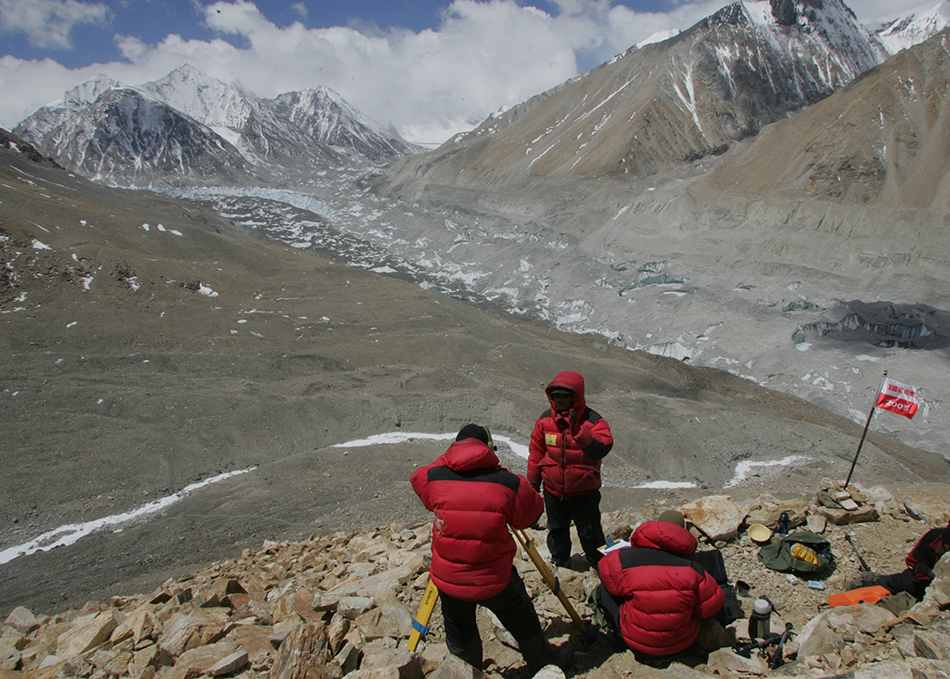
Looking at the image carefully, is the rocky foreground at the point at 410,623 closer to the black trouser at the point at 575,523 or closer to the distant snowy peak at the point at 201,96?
the black trouser at the point at 575,523

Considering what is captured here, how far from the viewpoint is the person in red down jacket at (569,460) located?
4230 millimetres

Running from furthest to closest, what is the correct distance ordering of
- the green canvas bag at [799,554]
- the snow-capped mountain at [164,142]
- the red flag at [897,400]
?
the snow-capped mountain at [164,142]
the red flag at [897,400]
the green canvas bag at [799,554]

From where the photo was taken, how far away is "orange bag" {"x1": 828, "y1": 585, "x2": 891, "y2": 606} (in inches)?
159

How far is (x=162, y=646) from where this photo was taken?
3896 millimetres

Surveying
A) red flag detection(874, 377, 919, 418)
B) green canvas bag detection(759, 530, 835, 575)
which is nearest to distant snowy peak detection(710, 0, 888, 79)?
red flag detection(874, 377, 919, 418)

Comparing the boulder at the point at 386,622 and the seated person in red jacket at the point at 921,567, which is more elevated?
→ the boulder at the point at 386,622

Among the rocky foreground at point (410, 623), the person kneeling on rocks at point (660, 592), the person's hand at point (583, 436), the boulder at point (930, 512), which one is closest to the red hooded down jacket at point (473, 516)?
the rocky foreground at point (410, 623)

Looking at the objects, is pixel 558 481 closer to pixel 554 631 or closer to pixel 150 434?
pixel 554 631

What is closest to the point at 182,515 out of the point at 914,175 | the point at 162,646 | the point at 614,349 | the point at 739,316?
the point at 162,646

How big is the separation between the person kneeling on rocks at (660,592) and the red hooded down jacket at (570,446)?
792 millimetres

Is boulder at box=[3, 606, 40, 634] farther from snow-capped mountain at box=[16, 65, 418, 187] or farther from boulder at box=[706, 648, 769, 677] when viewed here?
snow-capped mountain at box=[16, 65, 418, 187]

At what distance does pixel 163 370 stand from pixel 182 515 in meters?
6.20

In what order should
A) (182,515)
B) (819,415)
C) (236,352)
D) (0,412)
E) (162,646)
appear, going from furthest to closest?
(819,415) < (236,352) < (0,412) < (182,515) < (162,646)

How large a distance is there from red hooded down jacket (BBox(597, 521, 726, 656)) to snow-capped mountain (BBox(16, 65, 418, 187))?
124m
